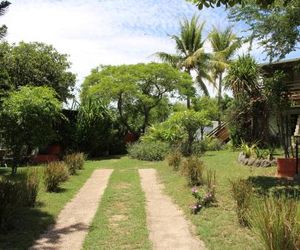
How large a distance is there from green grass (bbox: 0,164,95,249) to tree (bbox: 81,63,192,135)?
1550cm

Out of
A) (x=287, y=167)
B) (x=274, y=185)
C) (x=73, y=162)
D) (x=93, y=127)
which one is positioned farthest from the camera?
(x=93, y=127)

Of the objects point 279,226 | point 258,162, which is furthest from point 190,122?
point 279,226

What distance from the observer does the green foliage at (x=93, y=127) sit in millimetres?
25188

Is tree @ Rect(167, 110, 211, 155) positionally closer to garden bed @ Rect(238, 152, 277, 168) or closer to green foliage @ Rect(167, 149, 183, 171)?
green foliage @ Rect(167, 149, 183, 171)

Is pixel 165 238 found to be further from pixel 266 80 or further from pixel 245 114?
pixel 245 114

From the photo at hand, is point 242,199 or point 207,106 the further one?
point 207,106

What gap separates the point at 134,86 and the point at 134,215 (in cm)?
1933

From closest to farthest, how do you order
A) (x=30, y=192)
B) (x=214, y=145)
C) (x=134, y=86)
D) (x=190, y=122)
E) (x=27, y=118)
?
(x=30, y=192) → (x=27, y=118) → (x=190, y=122) → (x=214, y=145) → (x=134, y=86)

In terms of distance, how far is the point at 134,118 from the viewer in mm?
31453

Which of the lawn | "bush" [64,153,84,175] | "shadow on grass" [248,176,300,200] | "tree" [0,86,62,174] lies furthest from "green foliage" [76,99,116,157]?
"shadow on grass" [248,176,300,200]

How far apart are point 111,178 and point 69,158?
2.56 meters

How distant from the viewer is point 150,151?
2272 centimetres

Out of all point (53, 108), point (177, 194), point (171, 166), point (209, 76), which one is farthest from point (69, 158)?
point (209, 76)

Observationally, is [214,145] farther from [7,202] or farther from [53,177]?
[7,202]
